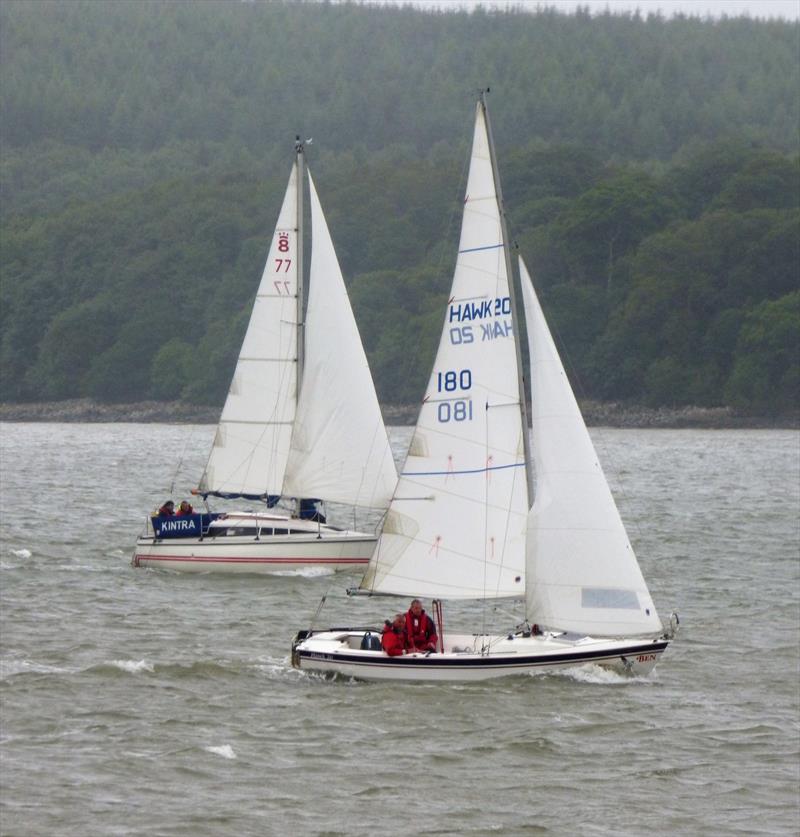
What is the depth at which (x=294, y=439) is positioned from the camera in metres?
40.8

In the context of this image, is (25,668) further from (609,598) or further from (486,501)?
(609,598)

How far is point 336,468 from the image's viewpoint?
40344mm

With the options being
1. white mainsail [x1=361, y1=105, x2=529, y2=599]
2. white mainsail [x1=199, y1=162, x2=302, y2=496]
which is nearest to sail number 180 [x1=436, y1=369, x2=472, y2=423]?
white mainsail [x1=361, y1=105, x2=529, y2=599]

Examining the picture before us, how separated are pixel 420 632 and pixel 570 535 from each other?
259 cm

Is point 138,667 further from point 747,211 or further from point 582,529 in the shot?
point 747,211

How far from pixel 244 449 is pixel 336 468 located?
3200mm

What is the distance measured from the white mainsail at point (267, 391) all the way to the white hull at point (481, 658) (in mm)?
15010

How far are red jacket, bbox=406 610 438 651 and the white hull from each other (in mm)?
350

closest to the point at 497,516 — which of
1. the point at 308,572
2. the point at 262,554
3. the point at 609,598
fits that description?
the point at 609,598

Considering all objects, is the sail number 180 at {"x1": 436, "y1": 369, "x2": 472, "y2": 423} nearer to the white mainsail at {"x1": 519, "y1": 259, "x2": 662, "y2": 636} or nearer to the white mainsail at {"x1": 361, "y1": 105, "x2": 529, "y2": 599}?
the white mainsail at {"x1": 361, "y1": 105, "x2": 529, "y2": 599}

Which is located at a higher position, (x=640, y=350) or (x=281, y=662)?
(x=640, y=350)

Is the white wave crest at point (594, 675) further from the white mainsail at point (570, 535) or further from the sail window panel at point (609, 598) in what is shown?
the sail window panel at point (609, 598)

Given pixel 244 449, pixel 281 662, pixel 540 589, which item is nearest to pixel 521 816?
pixel 540 589

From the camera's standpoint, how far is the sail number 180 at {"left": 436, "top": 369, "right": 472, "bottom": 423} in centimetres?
2727
